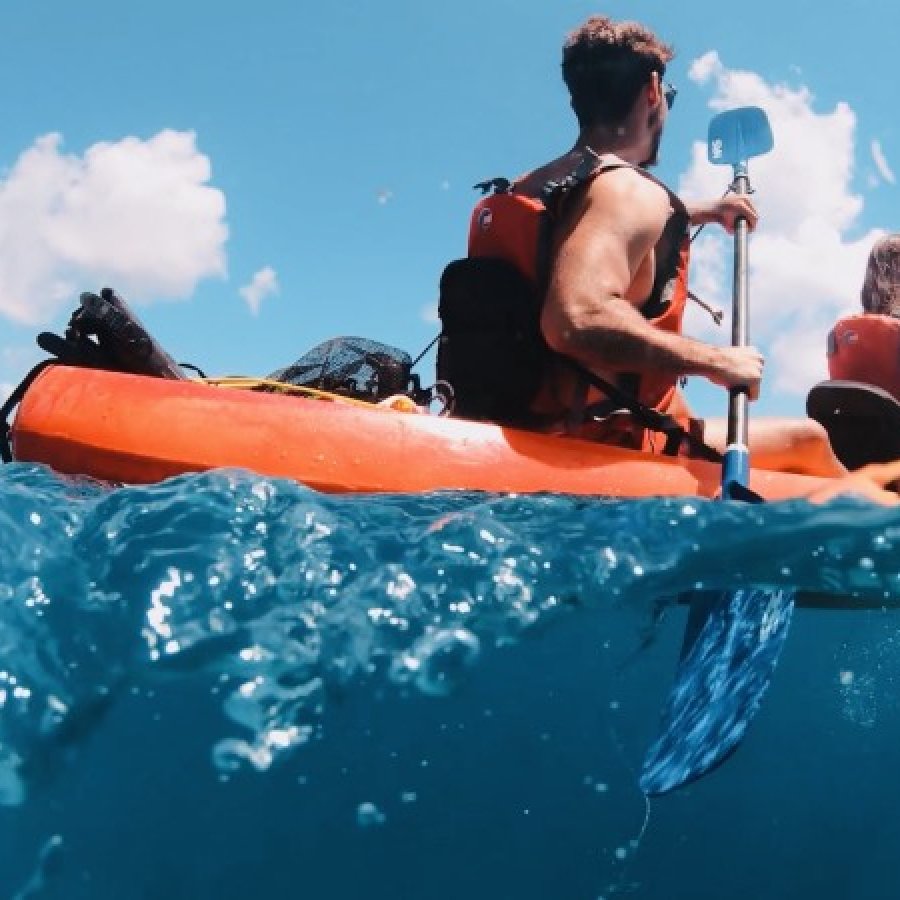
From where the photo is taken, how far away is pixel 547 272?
3166 millimetres

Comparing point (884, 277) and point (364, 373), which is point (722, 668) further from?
point (884, 277)

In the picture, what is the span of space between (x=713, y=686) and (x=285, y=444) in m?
1.55

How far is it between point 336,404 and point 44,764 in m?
1.36

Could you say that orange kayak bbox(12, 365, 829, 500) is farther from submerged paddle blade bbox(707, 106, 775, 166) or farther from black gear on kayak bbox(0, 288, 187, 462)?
submerged paddle blade bbox(707, 106, 775, 166)

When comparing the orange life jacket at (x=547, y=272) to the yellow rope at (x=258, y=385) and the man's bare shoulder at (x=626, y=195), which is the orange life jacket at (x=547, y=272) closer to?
the man's bare shoulder at (x=626, y=195)

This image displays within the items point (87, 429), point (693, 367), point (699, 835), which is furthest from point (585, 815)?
point (87, 429)

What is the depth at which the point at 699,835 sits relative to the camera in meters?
9.48

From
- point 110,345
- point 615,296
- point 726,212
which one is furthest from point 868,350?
point 110,345

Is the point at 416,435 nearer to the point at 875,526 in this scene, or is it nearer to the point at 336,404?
the point at 336,404

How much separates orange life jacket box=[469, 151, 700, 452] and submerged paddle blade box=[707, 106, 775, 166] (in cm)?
155

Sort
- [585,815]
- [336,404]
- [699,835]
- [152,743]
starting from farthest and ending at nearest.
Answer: [699,835] → [585,815] → [152,743] → [336,404]

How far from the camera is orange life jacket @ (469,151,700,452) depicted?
3.17m

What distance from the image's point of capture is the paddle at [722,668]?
287cm

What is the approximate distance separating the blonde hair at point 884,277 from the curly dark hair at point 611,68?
2.06 metres
